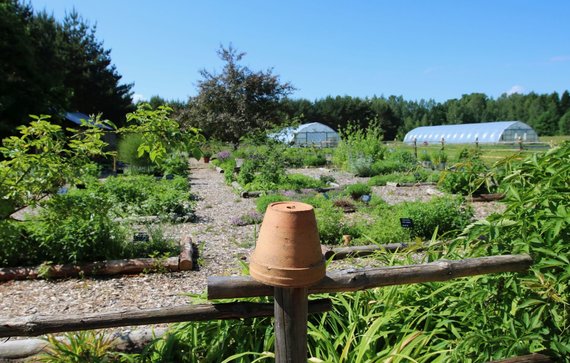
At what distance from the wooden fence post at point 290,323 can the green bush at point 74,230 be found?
4.02 metres

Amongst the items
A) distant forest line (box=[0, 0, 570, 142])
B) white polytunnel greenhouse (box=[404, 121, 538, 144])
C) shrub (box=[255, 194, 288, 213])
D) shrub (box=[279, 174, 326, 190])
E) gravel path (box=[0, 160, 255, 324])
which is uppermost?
distant forest line (box=[0, 0, 570, 142])

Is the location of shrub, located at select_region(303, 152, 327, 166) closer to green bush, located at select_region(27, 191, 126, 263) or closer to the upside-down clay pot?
green bush, located at select_region(27, 191, 126, 263)

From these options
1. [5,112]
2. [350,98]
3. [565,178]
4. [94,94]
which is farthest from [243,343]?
[350,98]

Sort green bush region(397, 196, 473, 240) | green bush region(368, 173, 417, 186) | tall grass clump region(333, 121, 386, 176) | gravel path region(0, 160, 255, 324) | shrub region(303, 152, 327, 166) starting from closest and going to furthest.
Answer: gravel path region(0, 160, 255, 324) < green bush region(397, 196, 473, 240) < green bush region(368, 173, 417, 186) < tall grass clump region(333, 121, 386, 176) < shrub region(303, 152, 327, 166)

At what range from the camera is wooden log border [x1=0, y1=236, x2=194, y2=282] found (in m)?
4.79

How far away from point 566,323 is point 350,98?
62334mm

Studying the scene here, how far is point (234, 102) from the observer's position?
82.7 ft

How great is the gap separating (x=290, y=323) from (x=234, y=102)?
2441 cm

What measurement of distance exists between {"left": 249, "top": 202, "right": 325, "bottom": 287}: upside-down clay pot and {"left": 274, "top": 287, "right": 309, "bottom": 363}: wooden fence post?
13 centimetres

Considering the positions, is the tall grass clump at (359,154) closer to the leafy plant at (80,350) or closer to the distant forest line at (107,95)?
the distant forest line at (107,95)

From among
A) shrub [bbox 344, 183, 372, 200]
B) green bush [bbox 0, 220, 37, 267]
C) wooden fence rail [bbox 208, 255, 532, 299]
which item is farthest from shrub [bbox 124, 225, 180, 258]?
shrub [bbox 344, 183, 372, 200]

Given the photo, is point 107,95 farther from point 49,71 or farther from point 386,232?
point 386,232

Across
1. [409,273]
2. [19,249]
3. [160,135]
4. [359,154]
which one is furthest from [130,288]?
[359,154]

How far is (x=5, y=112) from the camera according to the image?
50.3 feet
